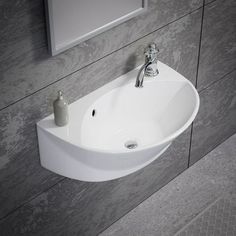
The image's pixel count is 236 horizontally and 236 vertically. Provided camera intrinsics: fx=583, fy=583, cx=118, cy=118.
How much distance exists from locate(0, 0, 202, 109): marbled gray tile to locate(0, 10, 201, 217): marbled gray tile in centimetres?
4

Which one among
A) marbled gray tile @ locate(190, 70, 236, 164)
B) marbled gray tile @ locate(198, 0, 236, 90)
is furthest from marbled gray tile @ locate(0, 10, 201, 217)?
marbled gray tile @ locate(190, 70, 236, 164)

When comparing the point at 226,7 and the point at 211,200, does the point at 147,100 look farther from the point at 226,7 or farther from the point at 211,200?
the point at 211,200

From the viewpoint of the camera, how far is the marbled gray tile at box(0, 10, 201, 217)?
2.00m

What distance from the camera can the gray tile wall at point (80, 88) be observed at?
6.15ft

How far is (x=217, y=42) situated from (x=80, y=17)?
0.95 metres

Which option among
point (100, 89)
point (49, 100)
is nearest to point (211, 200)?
point (100, 89)

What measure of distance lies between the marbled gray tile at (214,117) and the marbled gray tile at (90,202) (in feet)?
0.32

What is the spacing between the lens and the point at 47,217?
95.0 inches

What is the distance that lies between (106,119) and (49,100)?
10.8 inches

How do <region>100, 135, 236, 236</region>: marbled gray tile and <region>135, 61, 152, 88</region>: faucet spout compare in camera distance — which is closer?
<region>135, 61, 152, 88</region>: faucet spout

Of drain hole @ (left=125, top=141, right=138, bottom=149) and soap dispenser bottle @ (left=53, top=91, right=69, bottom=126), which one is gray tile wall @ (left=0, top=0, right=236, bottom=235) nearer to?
soap dispenser bottle @ (left=53, top=91, right=69, bottom=126)

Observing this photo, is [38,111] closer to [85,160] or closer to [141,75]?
[85,160]

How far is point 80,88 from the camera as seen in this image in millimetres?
2146

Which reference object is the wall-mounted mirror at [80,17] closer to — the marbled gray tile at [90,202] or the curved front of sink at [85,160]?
the curved front of sink at [85,160]
